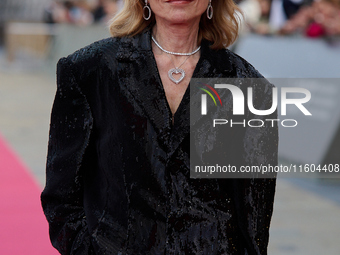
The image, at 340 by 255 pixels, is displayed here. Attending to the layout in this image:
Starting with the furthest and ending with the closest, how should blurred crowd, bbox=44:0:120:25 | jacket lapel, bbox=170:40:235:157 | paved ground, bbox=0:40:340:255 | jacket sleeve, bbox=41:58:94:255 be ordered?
blurred crowd, bbox=44:0:120:25
paved ground, bbox=0:40:340:255
jacket sleeve, bbox=41:58:94:255
jacket lapel, bbox=170:40:235:157

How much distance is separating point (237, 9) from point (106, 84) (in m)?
0.61

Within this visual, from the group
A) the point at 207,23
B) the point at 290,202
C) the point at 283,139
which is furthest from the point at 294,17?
the point at 207,23

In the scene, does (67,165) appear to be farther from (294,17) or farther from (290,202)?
(294,17)

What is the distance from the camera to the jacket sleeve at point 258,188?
2.05m

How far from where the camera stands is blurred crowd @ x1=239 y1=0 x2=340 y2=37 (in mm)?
7309

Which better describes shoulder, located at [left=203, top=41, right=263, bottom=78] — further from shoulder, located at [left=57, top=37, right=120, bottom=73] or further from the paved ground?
the paved ground

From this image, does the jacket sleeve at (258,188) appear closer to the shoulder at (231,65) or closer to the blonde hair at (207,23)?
the shoulder at (231,65)

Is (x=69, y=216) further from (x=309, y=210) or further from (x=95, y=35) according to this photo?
(x=95, y=35)

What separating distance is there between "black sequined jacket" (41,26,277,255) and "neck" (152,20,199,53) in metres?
0.05

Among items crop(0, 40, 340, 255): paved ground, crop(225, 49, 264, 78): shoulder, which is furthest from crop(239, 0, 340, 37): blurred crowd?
crop(225, 49, 264, 78): shoulder

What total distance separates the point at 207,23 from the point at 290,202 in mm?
4308

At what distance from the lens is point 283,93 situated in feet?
23.1

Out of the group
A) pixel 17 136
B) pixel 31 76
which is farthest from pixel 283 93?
pixel 31 76

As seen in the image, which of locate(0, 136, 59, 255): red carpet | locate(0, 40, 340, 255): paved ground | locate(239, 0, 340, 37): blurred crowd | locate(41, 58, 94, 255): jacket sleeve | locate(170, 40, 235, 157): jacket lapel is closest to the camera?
locate(170, 40, 235, 157): jacket lapel
